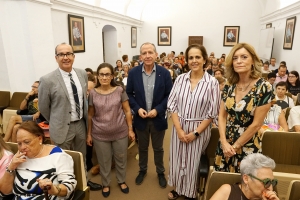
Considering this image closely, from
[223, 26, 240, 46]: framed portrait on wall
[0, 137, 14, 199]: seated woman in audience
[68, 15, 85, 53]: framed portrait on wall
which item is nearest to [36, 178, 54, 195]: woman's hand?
[0, 137, 14, 199]: seated woman in audience

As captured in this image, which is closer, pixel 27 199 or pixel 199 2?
pixel 27 199

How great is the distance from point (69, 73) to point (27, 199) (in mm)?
1269

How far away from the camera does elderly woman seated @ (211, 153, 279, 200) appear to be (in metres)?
1.52

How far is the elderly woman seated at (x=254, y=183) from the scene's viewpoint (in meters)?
1.52

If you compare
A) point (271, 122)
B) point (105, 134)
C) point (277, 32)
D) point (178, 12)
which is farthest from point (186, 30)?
point (105, 134)

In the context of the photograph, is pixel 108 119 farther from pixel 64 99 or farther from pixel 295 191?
pixel 295 191

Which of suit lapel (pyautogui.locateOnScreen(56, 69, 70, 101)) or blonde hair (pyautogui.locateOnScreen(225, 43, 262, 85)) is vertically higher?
blonde hair (pyautogui.locateOnScreen(225, 43, 262, 85))

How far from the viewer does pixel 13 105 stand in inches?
195

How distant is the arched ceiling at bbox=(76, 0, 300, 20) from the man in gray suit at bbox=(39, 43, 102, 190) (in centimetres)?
630

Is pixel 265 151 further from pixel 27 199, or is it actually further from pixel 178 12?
pixel 178 12

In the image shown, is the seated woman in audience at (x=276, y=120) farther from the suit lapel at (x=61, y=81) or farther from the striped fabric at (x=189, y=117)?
the suit lapel at (x=61, y=81)

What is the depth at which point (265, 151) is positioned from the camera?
2793mm

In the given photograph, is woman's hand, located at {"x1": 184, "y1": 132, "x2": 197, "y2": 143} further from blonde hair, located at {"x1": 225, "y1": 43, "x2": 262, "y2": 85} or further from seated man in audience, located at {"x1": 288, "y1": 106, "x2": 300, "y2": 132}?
seated man in audience, located at {"x1": 288, "y1": 106, "x2": 300, "y2": 132}

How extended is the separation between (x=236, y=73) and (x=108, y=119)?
1.48m
